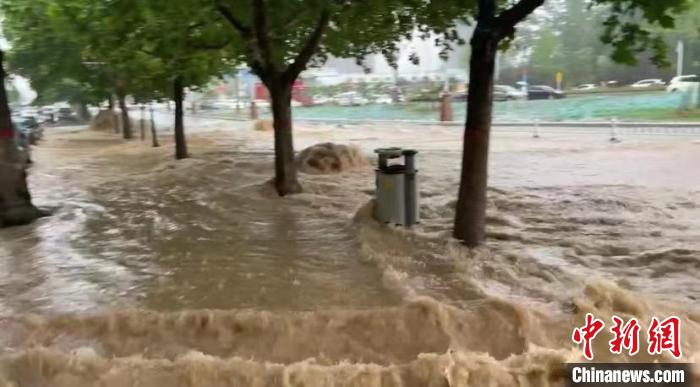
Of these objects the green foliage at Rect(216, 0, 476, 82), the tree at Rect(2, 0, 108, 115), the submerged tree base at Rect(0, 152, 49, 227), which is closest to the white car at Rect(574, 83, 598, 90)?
the green foliage at Rect(216, 0, 476, 82)

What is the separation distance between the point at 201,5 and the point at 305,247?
4.90 metres

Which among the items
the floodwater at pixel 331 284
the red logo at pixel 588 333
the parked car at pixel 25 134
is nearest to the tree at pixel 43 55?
the parked car at pixel 25 134

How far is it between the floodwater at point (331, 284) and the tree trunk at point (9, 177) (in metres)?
0.50

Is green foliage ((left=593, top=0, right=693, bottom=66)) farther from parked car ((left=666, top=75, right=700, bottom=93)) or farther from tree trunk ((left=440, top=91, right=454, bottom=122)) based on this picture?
tree trunk ((left=440, top=91, right=454, bottom=122))

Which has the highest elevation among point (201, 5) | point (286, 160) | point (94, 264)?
point (201, 5)

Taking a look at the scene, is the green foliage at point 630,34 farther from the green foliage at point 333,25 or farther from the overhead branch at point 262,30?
the overhead branch at point 262,30

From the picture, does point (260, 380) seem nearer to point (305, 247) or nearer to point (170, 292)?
point (170, 292)

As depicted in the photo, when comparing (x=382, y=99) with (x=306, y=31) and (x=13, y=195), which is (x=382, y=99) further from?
(x=13, y=195)

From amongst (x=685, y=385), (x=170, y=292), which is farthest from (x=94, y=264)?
(x=685, y=385)

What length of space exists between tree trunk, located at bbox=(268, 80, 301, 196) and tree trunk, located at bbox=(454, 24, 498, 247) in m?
5.17

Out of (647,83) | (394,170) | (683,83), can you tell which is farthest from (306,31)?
(647,83)

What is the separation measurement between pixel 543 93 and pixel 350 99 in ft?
55.8

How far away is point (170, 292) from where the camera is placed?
6.72 m

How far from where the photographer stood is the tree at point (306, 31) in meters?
9.80
